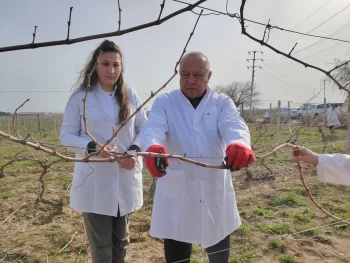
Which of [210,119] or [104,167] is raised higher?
[210,119]

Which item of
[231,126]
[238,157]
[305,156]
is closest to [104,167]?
[231,126]

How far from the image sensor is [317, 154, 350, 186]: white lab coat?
5.41 ft

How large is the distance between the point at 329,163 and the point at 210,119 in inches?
27.5

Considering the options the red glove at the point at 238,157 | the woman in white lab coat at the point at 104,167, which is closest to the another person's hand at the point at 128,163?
the woman in white lab coat at the point at 104,167

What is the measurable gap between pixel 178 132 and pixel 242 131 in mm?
389

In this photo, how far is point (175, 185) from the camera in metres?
1.81

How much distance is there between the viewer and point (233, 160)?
143cm

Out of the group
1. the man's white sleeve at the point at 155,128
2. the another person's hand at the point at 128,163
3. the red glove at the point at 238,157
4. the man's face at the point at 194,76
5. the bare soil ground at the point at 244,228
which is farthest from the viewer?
the bare soil ground at the point at 244,228

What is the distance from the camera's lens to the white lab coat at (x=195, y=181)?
5.86ft

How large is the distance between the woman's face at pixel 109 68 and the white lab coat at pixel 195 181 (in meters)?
0.42

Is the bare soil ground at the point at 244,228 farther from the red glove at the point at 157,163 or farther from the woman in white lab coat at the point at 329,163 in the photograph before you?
the red glove at the point at 157,163

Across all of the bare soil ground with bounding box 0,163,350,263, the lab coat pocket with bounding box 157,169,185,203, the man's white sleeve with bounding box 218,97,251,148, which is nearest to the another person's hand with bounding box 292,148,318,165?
the man's white sleeve with bounding box 218,97,251,148

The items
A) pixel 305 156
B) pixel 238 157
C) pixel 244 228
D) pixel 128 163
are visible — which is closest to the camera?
pixel 238 157

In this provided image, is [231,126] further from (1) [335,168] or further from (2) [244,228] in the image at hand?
(2) [244,228]
